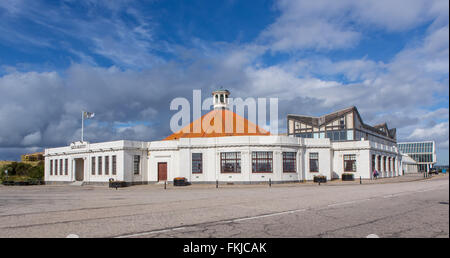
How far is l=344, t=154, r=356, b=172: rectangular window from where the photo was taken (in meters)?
48.8

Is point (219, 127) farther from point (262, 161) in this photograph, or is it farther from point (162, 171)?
point (262, 161)

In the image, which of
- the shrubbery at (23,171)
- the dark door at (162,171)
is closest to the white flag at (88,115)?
the dark door at (162,171)

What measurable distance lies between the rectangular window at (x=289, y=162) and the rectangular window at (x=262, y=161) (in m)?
2.15

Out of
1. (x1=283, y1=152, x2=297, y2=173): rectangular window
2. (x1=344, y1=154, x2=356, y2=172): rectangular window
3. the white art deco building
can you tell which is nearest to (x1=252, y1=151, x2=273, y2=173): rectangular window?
the white art deco building

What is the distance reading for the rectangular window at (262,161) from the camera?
40.7 metres

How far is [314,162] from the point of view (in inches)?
1779

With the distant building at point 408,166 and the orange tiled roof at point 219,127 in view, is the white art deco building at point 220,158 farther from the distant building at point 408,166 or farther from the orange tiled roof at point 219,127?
the distant building at point 408,166

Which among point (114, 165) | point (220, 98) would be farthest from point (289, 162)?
point (220, 98)

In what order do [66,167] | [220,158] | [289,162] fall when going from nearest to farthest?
[220,158] < [289,162] < [66,167]

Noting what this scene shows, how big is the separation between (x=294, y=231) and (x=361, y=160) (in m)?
43.2

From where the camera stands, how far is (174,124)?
44406 mm

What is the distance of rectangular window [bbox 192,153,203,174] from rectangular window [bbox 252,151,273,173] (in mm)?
6926

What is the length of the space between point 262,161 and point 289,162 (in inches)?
154
